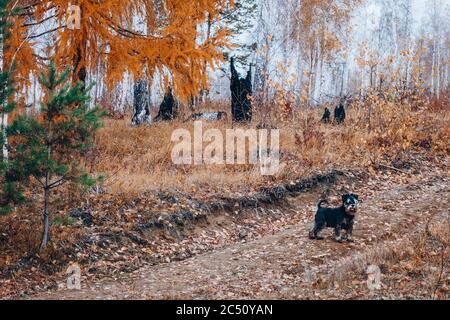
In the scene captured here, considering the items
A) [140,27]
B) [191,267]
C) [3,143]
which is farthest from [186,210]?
[140,27]

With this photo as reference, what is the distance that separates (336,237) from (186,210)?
2761 millimetres

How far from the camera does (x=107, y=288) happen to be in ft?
21.7

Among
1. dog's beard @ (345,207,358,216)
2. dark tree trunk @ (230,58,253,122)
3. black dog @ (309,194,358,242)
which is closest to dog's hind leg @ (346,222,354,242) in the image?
black dog @ (309,194,358,242)

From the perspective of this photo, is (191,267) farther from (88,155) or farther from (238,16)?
(238,16)

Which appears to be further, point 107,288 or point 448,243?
point 448,243

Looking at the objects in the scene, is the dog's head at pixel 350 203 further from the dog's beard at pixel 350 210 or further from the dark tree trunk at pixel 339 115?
the dark tree trunk at pixel 339 115

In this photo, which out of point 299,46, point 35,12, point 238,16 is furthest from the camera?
point 299,46

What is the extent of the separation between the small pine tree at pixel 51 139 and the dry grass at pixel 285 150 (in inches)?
79.5

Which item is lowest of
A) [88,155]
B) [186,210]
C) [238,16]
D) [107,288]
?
[107,288]

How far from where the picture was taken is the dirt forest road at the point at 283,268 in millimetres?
A: 6199

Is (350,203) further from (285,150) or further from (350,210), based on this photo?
(285,150)

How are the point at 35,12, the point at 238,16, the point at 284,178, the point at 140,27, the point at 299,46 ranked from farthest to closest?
the point at 299,46, the point at 238,16, the point at 140,27, the point at 284,178, the point at 35,12

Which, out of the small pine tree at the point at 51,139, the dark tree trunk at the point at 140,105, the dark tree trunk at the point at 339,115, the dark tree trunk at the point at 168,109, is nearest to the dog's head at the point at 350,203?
the small pine tree at the point at 51,139

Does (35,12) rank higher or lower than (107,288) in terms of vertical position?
higher
